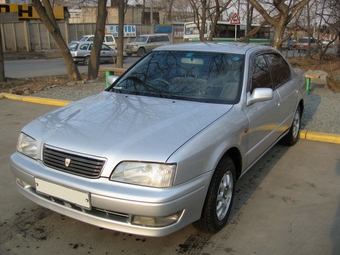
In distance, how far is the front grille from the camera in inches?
101

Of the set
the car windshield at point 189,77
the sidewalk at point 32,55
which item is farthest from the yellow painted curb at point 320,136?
the sidewalk at point 32,55

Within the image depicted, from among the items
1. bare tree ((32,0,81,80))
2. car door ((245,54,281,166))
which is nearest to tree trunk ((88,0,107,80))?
bare tree ((32,0,81,80))

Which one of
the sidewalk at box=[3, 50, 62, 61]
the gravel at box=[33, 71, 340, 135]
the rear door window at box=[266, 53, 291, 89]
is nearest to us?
the rear door window at box=[266, 53, 291, 89]

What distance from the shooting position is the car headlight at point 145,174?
2.49 metres

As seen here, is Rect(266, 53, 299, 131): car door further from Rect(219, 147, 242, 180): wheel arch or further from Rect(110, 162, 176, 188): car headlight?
Rect(110, 162, 176, 188): car headlight

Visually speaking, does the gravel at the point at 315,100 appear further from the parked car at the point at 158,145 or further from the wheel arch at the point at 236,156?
the wheel arch at the point at 236,156

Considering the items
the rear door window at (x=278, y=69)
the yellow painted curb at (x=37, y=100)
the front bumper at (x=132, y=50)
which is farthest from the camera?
the front bumper at (x=132, y=50)

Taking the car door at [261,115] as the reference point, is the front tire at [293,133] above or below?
below

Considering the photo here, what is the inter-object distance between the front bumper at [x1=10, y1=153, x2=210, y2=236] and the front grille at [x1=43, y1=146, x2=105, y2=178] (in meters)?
0.04

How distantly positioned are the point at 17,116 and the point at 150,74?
14.9ft

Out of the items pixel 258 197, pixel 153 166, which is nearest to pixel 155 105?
pixel 153 166

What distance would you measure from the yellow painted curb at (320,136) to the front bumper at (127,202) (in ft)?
12.4

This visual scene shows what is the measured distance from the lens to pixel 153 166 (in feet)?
8.24

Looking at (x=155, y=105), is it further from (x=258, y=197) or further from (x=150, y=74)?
(x=258, y=197)
